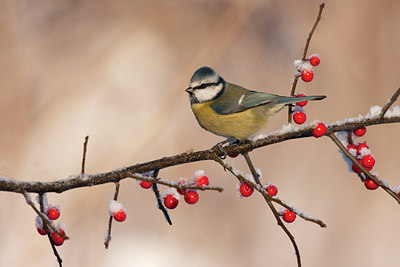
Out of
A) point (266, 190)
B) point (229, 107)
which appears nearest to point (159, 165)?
point (266, 190)

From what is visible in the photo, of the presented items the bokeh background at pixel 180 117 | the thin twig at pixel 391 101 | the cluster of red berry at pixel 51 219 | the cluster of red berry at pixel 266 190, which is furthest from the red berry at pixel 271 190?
the bokeh background at pixel 180 117

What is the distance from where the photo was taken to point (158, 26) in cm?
185

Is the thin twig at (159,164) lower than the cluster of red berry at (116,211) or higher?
higher

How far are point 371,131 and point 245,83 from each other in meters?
0.54

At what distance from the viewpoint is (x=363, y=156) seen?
2.58 ft

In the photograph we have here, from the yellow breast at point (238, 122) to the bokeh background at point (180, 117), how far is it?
0.66 metres

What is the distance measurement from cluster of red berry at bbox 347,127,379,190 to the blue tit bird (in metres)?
0.19

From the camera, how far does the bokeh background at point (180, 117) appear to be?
65.4 inches

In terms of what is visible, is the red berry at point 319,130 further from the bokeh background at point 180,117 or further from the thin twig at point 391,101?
the bokeh background at point 180,117

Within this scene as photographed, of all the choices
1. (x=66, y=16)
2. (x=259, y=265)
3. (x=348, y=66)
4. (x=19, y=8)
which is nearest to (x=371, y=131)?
(x=348, y=66)

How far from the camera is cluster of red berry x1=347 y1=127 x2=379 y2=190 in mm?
778

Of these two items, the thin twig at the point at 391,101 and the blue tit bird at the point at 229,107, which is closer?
the thin twig at the point at 391,101

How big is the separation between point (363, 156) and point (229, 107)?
38 centimetres

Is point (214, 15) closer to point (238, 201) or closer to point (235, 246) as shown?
point (238, 201)
